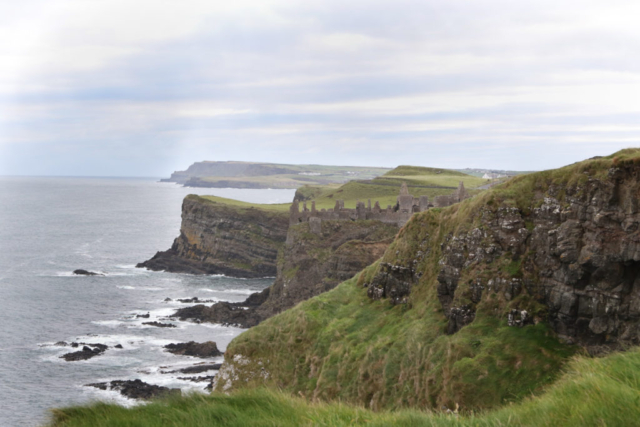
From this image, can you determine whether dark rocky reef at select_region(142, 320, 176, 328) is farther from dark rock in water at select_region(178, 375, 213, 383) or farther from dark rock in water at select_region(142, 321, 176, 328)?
dark rock in water at select_region(178, 375, 213, 383)

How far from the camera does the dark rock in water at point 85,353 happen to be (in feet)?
208

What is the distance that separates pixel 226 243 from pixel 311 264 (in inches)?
2058

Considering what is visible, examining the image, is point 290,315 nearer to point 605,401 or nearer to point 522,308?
point 522,308

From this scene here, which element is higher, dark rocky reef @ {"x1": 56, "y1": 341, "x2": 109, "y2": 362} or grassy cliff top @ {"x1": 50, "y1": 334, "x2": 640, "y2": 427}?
grassy cliff top @ {"x1": 50, "y1": 334, "x2": 640, "y2": 427}

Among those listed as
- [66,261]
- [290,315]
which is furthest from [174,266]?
[290,315]

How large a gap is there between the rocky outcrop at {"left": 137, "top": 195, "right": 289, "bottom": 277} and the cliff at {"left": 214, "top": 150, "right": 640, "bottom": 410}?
8983cm

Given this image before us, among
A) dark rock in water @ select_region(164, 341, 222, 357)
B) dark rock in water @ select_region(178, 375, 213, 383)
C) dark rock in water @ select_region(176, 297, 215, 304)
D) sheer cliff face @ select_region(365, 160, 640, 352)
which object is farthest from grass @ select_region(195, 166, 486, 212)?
sheer cliff face @ select_region(365, 160, 640, 352)

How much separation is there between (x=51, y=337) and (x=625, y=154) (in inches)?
2609

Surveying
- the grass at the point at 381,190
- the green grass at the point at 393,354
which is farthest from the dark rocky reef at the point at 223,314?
the green grass at the point at 393,354

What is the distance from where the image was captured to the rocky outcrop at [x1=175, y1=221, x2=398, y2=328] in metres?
76.0

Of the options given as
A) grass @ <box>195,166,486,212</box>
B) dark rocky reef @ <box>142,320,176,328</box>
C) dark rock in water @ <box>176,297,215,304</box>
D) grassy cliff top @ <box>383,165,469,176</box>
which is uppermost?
grassy cliff top @ <box>383,165,469,176</box>

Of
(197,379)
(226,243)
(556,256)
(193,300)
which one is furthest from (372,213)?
(556,256)

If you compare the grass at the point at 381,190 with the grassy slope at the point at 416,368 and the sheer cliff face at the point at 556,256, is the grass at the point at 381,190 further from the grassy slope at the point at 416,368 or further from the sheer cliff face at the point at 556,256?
the sheer cliff face at the point at 556,256

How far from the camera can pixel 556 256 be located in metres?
25.7
